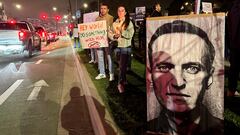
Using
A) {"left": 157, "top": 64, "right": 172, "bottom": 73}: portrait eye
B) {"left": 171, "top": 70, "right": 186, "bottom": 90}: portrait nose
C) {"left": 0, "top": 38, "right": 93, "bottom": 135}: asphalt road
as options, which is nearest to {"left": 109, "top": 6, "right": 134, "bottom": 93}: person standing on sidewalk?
{"left": 0, "top": 38, "right": 93, "bottom": 135}: asphalt road

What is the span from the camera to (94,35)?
390 inches

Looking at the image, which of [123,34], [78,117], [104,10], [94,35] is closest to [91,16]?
[94,35]

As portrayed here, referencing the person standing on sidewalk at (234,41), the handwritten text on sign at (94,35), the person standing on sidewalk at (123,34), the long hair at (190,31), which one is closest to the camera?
the long hair at (190,31)

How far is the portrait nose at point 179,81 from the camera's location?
4160mm

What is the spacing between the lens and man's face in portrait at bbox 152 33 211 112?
407 cm

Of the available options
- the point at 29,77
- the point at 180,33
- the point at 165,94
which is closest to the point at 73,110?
the point at 165,94

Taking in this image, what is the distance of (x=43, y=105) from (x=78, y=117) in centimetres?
129

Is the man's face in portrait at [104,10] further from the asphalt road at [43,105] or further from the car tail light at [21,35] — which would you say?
the car tail light at [21,35]

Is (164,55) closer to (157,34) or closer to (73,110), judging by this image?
(157,34)

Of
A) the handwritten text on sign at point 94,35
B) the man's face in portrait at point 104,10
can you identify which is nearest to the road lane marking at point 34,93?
the handwritten text on sign at point 94,35

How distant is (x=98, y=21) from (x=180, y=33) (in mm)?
5784

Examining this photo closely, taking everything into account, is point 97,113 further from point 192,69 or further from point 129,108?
point 192,69

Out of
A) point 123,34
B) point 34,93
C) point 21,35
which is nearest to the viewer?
point 123,34

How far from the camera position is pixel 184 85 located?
4156mm
